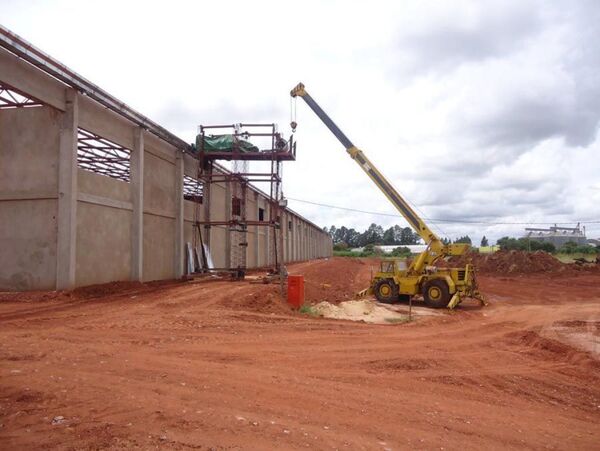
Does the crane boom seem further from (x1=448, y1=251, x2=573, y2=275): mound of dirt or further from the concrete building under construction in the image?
(x1=448, y1=251, x2=573, y2=275): mound of dirt

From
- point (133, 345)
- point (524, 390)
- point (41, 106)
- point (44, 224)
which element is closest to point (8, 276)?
point (44, 224)

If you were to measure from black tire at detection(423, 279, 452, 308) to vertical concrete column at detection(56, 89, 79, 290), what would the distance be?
12.3 meters

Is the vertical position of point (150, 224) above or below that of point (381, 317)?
above

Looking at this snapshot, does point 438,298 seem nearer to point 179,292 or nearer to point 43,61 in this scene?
point 179,292

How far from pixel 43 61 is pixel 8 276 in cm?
672

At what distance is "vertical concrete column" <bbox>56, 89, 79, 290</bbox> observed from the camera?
14.9 metres

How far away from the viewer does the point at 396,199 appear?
1953cm

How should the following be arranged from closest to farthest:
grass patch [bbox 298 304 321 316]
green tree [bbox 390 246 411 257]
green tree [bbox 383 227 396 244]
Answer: grass patch [bbox 298 304 321 316] < green tree [bbox 390 246 411 257] < green tree [bbox 383 227 396 244]

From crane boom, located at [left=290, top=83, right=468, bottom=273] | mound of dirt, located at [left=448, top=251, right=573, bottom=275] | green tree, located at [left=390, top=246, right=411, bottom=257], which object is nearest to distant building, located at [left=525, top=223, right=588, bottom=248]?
green tree, located at [left=390, top=246, right=411, bottom=257]

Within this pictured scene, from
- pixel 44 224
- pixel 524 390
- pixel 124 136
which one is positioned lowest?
pixel 524 390

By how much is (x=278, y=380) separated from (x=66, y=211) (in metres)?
11.0

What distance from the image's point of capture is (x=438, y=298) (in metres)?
17.8

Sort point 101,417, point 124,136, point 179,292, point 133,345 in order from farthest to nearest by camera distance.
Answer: point 124,136 < point 179,292 < point 133,345 < point 101,417

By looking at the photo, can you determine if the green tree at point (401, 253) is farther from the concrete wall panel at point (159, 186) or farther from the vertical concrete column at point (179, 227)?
the concrete wall panel at point (159, 186)
